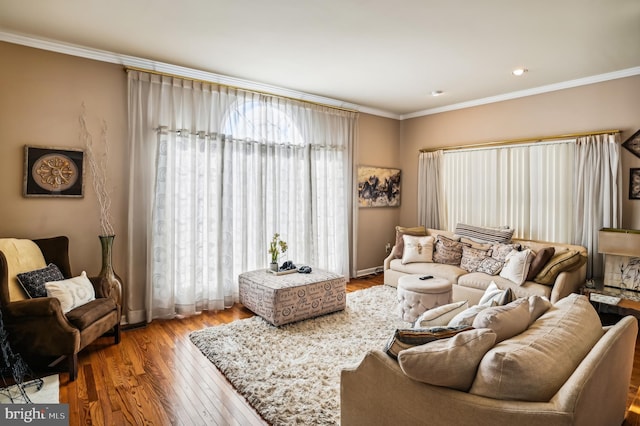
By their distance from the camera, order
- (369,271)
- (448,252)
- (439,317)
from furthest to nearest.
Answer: (369,271)
(448,252)
(439,317)

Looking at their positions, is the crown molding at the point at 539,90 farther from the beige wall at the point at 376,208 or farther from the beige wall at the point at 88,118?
the beige wall at the point at 376,208

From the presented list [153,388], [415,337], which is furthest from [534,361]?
[153,388]

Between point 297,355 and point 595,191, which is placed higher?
point 595,191

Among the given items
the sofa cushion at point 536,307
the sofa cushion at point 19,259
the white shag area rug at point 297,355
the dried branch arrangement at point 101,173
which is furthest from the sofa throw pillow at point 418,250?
the sofa cushion at point 19,259

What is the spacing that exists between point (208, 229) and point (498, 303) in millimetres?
3216

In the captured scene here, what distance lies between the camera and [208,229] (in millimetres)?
4195

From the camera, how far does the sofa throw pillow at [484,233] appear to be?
467cm

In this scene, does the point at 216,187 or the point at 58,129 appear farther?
the point at 216,187

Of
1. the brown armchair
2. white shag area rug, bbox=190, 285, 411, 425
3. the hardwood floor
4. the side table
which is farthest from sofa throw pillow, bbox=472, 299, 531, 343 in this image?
the brown armchair

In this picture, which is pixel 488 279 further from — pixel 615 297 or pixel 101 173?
A: pixel 101 173

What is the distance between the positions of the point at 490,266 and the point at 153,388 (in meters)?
3.75

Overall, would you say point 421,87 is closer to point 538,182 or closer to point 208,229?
point 538,182

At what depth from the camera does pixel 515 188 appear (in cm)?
492

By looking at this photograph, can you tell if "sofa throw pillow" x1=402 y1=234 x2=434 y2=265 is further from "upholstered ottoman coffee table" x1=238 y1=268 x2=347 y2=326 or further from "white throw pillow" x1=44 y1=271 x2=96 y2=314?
"white throw pillow" x1=44 y1=271 x2=96 y2=314
